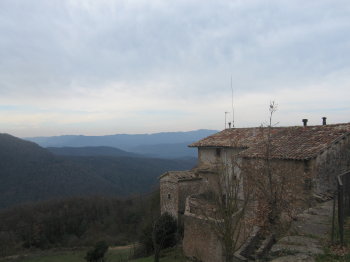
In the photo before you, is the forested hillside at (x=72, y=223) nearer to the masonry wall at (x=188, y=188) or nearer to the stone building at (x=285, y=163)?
the masonry wall at (x=188, y=188)

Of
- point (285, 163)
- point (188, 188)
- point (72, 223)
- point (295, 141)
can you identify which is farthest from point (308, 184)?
point (72, 223)

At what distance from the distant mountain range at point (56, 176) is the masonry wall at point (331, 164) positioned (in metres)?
94.4

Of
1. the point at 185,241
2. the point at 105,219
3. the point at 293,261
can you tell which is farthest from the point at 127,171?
the point at 293,261

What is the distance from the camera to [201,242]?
579 inches

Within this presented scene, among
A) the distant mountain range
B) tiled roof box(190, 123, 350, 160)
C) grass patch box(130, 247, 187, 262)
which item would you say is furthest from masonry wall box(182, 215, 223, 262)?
the distant mountain range

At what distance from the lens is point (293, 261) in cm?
693

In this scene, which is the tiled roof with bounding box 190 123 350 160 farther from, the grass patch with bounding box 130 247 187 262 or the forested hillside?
the forested hillside

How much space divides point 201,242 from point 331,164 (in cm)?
750

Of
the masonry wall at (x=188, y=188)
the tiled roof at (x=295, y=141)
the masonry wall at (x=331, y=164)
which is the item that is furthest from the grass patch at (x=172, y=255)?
the masonry wall at (x=331, y=164)

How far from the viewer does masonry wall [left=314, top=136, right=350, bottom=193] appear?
14.2 metres

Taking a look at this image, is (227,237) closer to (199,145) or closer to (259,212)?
(259,212)

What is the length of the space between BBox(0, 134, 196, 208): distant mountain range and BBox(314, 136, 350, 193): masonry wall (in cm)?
9444

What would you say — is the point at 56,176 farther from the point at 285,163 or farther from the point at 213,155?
A: the point at 285,163

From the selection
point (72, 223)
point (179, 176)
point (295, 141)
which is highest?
point (295, 141)
